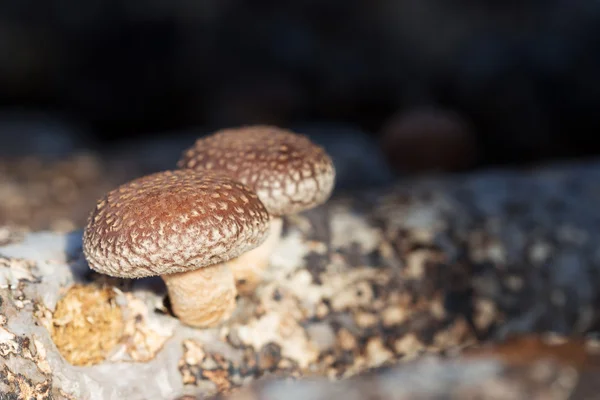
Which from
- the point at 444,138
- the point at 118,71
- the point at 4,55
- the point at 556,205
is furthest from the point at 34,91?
the point at 556,205

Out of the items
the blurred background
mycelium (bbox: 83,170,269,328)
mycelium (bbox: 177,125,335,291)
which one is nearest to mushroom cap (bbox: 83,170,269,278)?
mycelium (bbox: 83,170,269,328)

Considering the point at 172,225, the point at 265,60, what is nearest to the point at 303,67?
the point at 265,60

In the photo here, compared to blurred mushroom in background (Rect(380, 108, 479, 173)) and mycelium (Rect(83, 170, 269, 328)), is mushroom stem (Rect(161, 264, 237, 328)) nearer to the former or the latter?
mycelium (Rect(83, 170, 269, 328))

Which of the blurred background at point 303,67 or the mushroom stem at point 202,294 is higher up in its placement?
the blurred background at point 303,67

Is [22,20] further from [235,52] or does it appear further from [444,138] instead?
[444,138]

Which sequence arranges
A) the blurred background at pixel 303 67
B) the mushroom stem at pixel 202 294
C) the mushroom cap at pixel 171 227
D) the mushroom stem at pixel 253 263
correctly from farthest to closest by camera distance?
the blurred background at pixel 303 67
the mushroom stem at pixel 253 263
the mushroom stem at pixel 202 294
the mushroom cap at pixel 171 227

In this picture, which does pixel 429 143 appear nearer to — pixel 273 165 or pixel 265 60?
pixel 273 165

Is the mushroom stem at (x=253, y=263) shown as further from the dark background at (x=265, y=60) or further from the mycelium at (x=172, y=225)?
the dark background at (x=265, y=60)

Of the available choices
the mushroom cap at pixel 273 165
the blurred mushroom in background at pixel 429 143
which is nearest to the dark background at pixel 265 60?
the blurred mushroom in background at pixel 429 143
